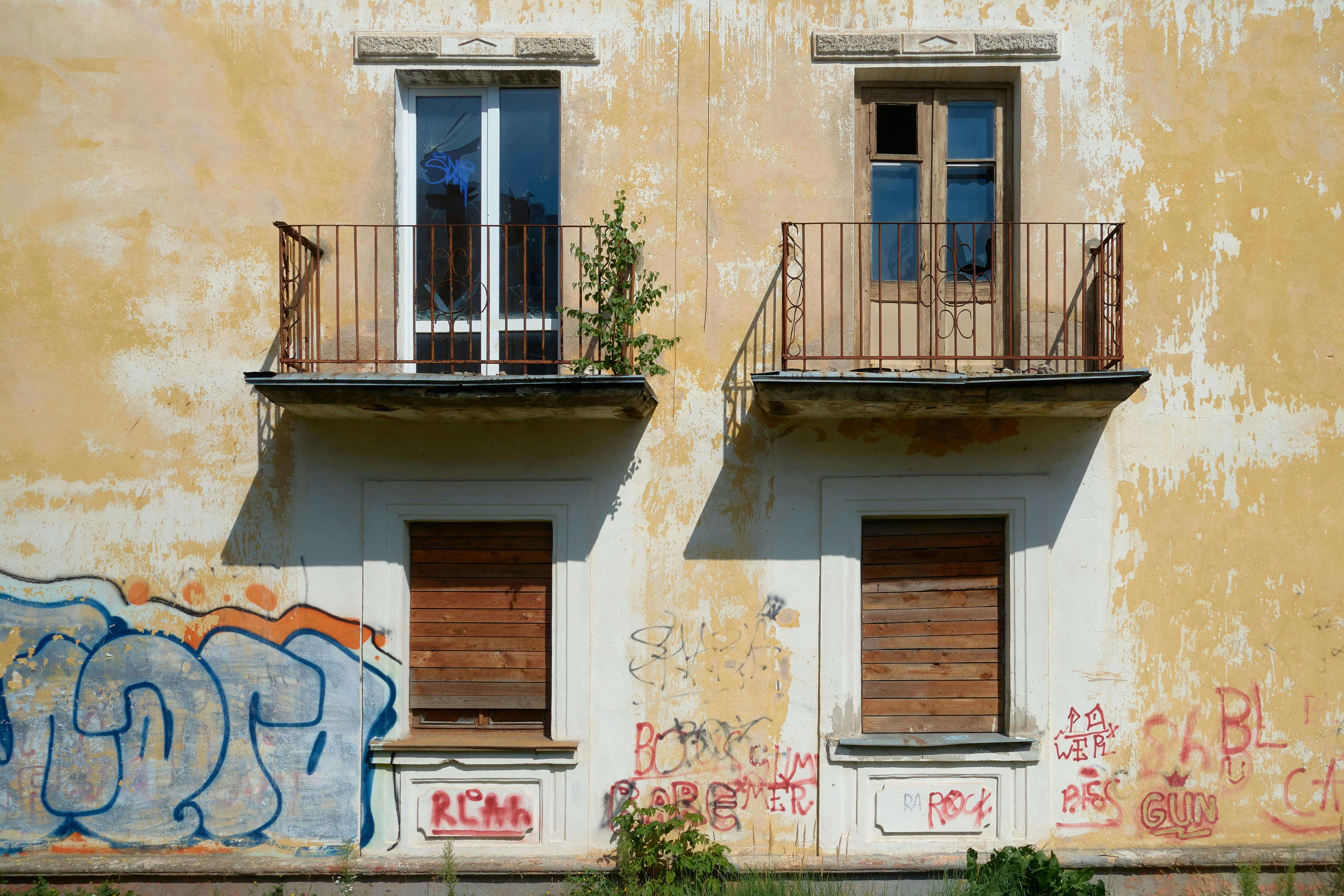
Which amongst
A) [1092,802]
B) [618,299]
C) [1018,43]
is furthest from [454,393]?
[1092,802]

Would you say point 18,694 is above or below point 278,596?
below

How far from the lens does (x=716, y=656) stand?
572cm

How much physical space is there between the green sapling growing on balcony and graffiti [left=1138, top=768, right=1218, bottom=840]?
4.21 metres

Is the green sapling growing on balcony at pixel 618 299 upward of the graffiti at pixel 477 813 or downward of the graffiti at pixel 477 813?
upward

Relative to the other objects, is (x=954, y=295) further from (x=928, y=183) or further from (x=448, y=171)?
(x=448, y=171)

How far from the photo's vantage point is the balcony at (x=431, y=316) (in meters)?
5.35

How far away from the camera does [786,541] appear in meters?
5.77

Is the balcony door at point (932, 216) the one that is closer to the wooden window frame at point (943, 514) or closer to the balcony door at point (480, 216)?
the wooden window frame at point (943, 514)

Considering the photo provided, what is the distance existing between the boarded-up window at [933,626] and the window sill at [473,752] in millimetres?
2018

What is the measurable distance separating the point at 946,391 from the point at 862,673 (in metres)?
1.95

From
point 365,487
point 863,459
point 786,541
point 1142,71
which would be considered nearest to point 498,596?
point 365,487

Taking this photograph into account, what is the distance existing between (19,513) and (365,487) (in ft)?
7.52

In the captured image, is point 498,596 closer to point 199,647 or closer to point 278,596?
point 278,596

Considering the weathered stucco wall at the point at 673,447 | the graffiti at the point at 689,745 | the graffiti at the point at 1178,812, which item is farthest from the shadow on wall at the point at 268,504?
the graffiti at the point at 1178,812
